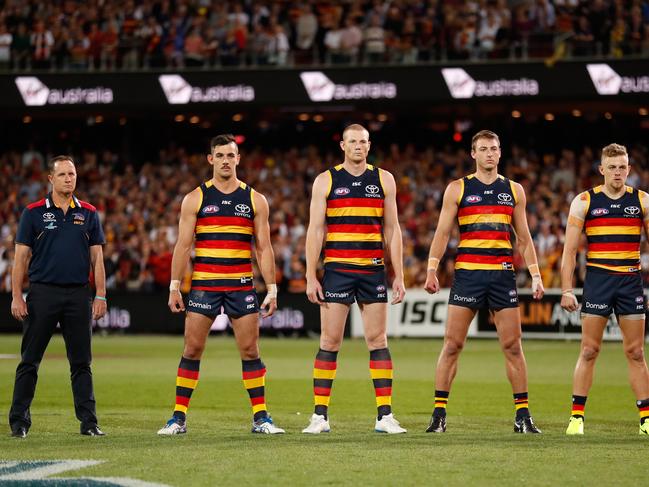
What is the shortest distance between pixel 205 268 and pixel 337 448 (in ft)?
7.30

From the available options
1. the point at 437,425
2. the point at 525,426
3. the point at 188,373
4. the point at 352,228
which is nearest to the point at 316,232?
the point at 352,228

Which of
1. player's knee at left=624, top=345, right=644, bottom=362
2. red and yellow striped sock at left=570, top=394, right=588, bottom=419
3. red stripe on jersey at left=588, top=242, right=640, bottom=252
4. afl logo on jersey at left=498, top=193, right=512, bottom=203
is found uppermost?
afl logo on jersey at left=498, top=193, right=512, bottom=203

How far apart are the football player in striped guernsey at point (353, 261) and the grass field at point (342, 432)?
1.94 feet

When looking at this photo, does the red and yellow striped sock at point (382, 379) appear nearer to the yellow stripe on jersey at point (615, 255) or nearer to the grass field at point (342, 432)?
the grass field at point (342, 432)

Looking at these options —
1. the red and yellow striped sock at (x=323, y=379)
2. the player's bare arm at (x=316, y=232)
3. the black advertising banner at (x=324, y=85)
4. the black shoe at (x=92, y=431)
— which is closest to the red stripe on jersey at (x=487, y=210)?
the player's bare arm at (x=316, y=232)

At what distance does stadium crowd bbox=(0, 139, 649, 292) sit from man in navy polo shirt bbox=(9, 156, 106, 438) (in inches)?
691

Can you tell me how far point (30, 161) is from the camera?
3709 cm

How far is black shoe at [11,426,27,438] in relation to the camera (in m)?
10.3

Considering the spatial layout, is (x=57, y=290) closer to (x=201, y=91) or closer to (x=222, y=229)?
(x=222, y=229)

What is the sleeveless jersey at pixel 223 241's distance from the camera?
1066cm

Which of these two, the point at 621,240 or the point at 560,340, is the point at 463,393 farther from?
the point at 560,340

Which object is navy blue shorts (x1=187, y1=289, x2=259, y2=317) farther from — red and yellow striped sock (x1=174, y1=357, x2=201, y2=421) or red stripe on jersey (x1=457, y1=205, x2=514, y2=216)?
red stripe on jersey (x1=457, y1=205, x2=514, y2=216)

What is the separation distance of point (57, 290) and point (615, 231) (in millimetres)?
5018

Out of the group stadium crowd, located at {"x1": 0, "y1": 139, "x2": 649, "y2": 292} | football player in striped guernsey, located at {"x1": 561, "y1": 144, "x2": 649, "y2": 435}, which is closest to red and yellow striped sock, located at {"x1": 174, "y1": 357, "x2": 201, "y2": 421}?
football player in striped guernsey, located at {"x1": 561, "y1": 144, "x2": 649, "y2": 435}
